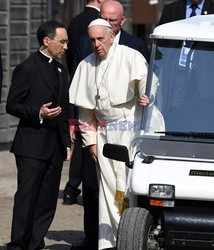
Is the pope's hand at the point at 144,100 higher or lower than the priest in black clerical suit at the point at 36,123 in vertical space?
higher

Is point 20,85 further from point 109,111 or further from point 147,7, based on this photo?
point 147,7

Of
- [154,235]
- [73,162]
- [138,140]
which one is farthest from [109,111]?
[73,162]

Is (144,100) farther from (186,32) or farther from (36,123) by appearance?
(36,123)

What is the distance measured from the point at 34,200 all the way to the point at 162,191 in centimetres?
188

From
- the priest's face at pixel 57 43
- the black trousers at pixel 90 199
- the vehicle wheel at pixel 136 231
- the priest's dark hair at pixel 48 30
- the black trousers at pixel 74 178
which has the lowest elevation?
the black trousers at pixel 74 178

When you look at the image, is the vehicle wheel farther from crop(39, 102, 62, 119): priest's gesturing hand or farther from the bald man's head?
the bald man's head

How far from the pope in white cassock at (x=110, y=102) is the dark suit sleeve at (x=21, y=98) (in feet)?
1.48

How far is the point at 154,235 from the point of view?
302 inches

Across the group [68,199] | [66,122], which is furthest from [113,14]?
[68,199]

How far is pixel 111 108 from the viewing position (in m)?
9.03

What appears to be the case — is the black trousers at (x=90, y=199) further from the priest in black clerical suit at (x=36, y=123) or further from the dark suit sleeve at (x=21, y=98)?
the dark suit sleeve at (x=21, y=98)

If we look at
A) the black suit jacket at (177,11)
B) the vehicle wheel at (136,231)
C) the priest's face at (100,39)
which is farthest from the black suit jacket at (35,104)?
the black suit jacket at (177,11)

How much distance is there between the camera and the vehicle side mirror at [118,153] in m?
7.96

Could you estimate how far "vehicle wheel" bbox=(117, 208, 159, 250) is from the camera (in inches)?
295
